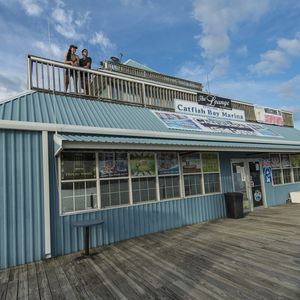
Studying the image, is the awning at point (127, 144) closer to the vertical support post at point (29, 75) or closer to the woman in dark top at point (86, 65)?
the vertical support post at point (29, 75)

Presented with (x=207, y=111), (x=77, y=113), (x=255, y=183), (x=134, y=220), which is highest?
(x=207, y=111)

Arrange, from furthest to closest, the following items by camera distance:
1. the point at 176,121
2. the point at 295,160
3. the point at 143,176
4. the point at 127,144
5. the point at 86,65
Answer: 1. the point at 295,160
2. the point at 176,121
3. the point at 86,65
4. the point at 143,176
5. the point at 127,144

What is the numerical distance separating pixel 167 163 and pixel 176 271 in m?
3.87

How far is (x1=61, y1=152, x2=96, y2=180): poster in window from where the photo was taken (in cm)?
602

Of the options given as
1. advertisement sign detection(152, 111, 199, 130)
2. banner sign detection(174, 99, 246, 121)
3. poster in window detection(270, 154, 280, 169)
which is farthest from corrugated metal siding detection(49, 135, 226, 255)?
poster in window detection(270, 154, 280, 169)

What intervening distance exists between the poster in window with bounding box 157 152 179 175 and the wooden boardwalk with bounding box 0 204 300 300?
200 centimetres

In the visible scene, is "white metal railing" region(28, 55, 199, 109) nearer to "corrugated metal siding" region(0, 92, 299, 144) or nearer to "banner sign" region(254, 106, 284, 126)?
"corrugated metal siding" region(0, 92, 299, 144)

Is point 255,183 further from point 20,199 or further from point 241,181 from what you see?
point 20,199

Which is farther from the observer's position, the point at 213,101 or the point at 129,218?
the point at 213,101

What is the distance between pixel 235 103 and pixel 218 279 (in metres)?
9.98

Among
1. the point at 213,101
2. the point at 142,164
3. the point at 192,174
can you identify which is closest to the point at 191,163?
the point at 192,174

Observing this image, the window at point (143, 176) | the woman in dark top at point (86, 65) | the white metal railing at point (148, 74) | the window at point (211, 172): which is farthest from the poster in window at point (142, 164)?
the white metal railing at point (148, 74)

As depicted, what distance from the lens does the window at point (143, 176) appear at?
7066mm

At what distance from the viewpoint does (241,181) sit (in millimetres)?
10008
